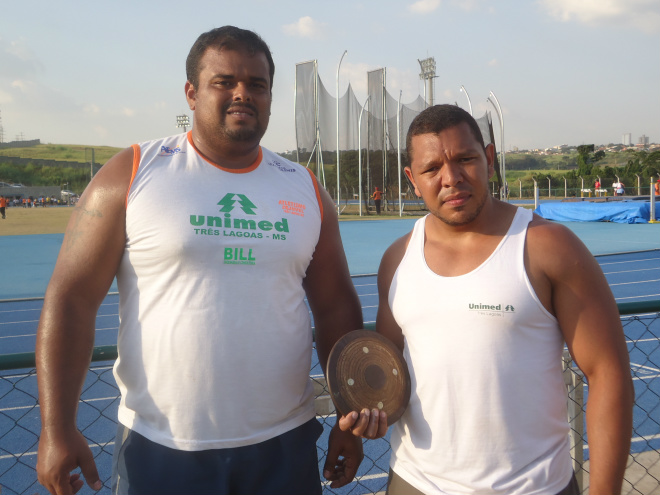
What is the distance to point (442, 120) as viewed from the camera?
198 cm

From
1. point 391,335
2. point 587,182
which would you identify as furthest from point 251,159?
point 587,182

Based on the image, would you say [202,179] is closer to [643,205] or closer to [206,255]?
[206,255]

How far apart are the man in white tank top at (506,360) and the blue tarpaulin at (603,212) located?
24.4 meters

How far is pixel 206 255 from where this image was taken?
6.61 feet

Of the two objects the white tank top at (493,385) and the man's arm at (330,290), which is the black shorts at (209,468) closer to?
the man's arm at (330,290)

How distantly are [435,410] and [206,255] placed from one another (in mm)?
895

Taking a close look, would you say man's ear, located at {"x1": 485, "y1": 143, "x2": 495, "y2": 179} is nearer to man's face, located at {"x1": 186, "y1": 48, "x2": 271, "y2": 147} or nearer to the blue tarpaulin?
man's face, located at {"x1": 186, "y1": 48, "x2": 271, "y2": 147}

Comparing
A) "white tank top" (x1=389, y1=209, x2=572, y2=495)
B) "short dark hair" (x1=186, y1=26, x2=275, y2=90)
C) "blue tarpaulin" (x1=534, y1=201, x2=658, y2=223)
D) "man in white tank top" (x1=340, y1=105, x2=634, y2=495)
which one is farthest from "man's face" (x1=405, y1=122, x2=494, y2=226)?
"blue tarpaulin" (x1=534, y1=201, x2=658, y2=223)

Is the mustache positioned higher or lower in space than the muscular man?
higher

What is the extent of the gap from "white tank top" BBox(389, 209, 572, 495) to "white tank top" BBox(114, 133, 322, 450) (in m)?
0.52

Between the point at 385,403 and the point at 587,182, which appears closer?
the point at 385,403

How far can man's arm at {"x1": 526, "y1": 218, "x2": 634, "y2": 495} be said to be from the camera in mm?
1786

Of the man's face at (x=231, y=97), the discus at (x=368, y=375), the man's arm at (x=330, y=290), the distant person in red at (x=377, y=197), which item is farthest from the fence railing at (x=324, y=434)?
the distant person in red at (x=377, y=197)

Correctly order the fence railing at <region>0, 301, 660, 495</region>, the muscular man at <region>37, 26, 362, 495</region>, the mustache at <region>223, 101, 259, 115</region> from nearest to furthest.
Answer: the muscular man at <region>37, 26, 362, 495</region> → the mustache at <region>223, 101, 259, 115</region> → the fence railing at <region>0, 301, 660, 495</region>
